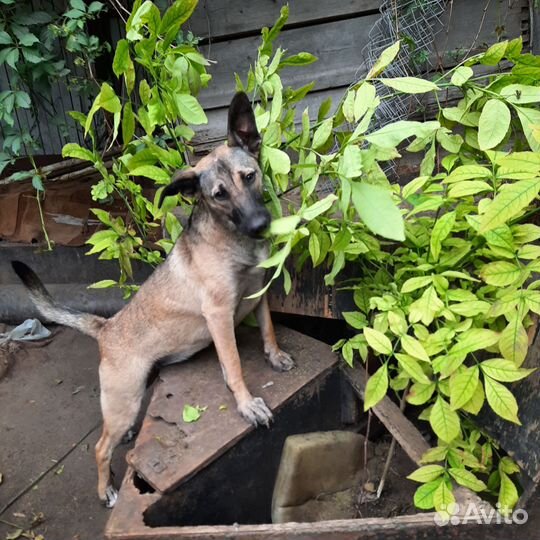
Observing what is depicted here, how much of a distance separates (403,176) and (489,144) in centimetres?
185

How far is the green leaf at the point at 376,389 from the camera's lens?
215 centimetres

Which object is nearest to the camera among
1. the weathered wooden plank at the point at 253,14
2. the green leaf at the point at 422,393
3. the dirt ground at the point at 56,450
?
the green leaf at the point at 422,393

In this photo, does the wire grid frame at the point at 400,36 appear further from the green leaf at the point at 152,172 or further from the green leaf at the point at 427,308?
the green leaf at the point at 427,308

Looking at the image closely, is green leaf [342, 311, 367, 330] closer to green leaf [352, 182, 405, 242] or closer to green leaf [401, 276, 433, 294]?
green leaf [401, 276, 433, 294]

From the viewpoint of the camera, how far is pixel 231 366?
2863 mm

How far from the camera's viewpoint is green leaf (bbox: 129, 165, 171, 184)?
2.82 meters

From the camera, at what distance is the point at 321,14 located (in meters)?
4.03

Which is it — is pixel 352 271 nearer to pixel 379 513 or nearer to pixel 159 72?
pixel 379 513

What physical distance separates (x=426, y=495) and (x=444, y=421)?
0.28 m

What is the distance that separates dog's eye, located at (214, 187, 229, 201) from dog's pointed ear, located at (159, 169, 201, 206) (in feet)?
0.40

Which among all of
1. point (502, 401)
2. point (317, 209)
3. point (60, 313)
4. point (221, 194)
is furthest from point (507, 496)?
point (60, 313)

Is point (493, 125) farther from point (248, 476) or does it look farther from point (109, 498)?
point (109, 498)

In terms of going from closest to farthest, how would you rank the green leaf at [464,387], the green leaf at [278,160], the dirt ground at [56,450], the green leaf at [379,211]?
1. the green leaf at [379,211]
2. the green leaf at [464,387]
3. the green leaf at [278,160]
4. the dirt ground at [56,450]
